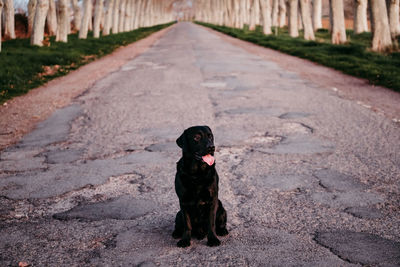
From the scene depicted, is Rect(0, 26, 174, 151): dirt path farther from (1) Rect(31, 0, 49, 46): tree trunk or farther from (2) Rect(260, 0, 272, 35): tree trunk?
(2) Rect(260, 0, 272, 35): tree trunk

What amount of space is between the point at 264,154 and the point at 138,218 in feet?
7.19

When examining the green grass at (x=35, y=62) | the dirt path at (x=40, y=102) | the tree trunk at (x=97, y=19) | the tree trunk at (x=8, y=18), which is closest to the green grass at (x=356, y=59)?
the dirt path at (x=40, y=102)

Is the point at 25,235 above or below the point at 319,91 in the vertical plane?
below

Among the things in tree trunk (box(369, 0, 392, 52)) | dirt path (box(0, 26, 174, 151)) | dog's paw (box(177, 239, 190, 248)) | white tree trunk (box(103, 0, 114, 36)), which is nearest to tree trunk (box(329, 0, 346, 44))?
tree trunk (box(369, 0, 392, 52))

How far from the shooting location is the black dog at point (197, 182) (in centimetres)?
287

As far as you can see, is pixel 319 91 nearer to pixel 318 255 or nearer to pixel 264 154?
pixel 264 154

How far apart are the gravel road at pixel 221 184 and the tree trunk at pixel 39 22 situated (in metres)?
9.51

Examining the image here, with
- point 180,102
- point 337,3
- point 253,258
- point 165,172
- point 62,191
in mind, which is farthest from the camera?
point 337,3

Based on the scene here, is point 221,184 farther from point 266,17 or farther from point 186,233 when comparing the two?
point 266,17

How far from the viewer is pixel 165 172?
4730 millimetres

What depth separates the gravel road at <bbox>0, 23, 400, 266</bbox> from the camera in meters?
3.04

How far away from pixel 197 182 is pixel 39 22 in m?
16.4

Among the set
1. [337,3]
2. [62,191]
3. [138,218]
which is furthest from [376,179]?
[337,3]

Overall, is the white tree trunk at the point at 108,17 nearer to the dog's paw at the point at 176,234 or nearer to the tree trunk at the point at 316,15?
the tree trunk at the point at 316,15
